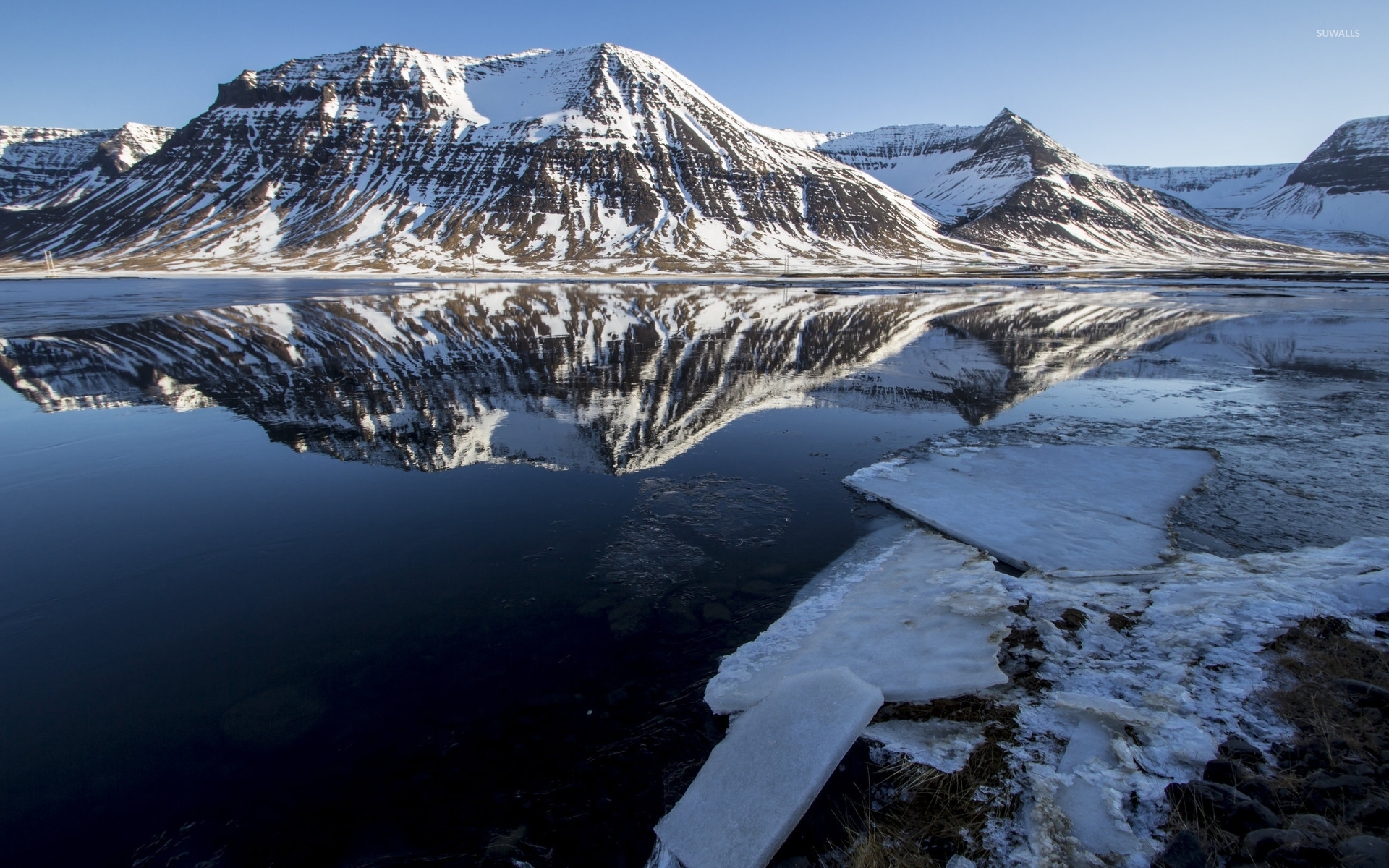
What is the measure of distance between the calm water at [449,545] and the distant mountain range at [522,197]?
9202 centimetres

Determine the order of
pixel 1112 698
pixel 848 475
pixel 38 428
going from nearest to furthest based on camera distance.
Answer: pixel 1112 698
pixel 848 475
pixel 38 428

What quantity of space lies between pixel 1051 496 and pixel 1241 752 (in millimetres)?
6763

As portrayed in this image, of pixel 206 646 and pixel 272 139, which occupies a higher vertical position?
pixel 272 139

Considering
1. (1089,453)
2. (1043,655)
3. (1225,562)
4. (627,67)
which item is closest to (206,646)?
(1043,655)

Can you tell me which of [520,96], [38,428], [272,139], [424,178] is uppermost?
[520,96]

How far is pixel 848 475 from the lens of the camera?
11961 mm

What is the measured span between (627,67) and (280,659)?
22310 cm

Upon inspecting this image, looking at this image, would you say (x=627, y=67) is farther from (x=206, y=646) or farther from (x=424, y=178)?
(x=206, y=646)

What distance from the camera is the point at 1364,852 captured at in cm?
326

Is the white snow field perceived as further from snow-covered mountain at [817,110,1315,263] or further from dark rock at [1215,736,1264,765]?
Answer: snow-covered mountain at [817,110,1315,263]

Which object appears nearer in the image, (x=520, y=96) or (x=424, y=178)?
(x=424, y=178)

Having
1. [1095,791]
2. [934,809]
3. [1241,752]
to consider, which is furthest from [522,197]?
[1241,752]

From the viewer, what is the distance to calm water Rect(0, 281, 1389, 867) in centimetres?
511

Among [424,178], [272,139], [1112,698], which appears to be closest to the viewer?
[1112,698]
